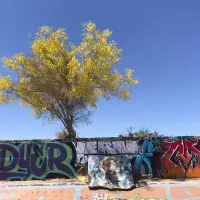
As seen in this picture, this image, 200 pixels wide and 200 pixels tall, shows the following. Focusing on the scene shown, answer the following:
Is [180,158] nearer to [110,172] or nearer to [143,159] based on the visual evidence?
[143,159]

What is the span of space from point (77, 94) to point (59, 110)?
9.27 ft

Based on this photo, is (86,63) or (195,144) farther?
(86,63)

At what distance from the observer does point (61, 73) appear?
2569cm

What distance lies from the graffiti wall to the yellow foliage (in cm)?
945

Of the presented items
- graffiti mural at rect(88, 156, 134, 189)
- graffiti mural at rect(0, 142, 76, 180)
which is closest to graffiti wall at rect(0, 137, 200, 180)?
graffiti mural at rect(0, 142, 76, 180)

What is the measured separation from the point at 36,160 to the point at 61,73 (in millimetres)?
11252

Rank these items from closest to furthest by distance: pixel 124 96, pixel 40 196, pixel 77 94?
1. pixel 40 196
2. pixel 77 94
3. pixel 124 96

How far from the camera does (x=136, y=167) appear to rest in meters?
16.0

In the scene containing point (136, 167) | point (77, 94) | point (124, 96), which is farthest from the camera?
point (124, 96)

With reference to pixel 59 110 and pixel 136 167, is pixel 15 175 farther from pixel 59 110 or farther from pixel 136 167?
pixel 59 110

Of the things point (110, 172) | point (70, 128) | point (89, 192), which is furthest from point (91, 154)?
point (70, 128)

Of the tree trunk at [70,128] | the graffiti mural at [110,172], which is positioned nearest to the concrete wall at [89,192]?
the graffiti mural at [110,172]

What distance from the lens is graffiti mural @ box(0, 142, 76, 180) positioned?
1616 cm

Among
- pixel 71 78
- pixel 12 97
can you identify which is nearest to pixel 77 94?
pixel 71 78
